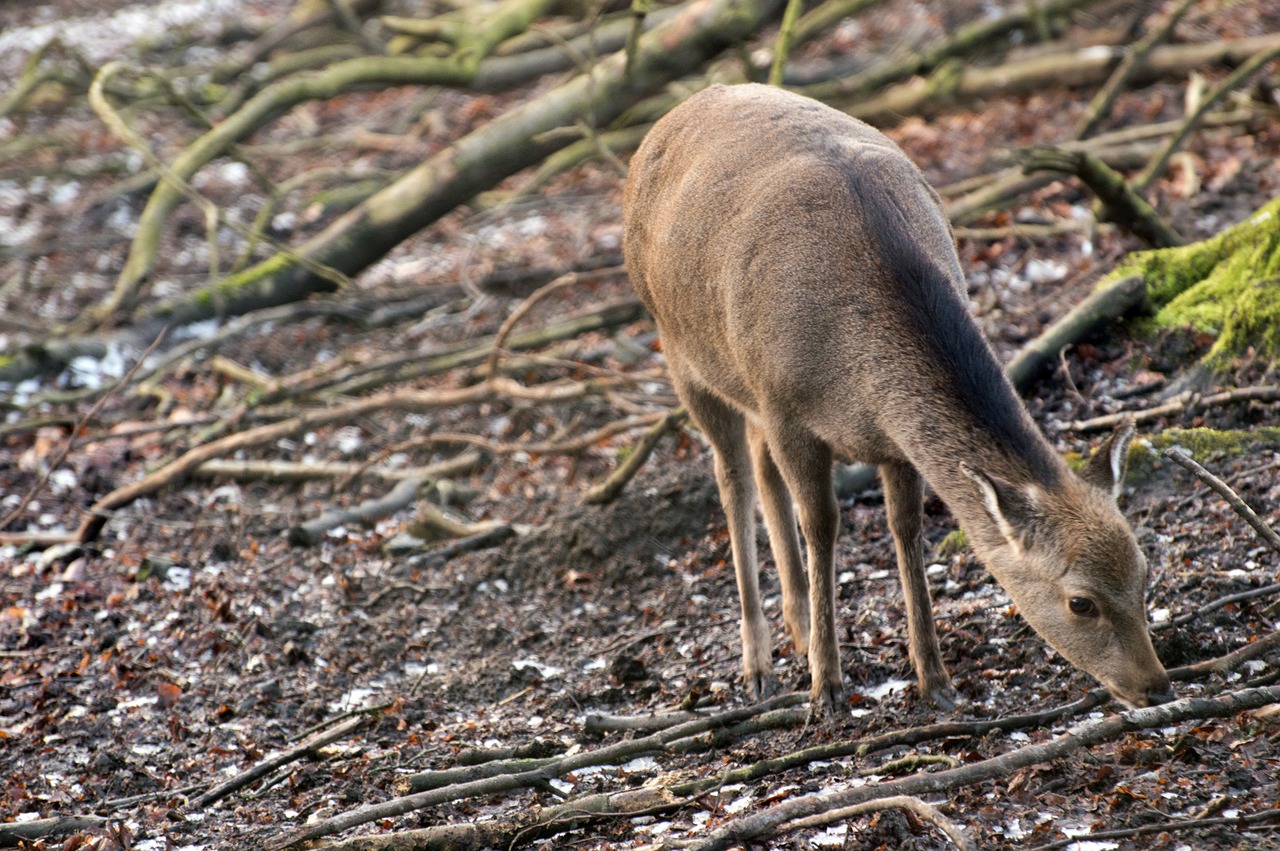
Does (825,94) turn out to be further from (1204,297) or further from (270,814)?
(270,814)

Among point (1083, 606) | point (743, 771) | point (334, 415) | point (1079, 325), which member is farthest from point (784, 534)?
point (334, 415)

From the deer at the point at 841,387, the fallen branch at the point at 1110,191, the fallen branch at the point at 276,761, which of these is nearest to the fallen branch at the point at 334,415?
the deer at the point at 841,387

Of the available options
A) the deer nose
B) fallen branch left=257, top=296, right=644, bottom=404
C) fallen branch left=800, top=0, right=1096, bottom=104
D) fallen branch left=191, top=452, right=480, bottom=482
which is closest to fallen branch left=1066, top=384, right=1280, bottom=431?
the deer nose

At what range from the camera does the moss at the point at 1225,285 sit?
20.2 feet

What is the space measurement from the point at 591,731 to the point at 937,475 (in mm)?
1673

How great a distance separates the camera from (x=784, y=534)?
5.67m

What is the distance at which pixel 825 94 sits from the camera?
12.1 m

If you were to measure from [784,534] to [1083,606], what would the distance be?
5.55 ft

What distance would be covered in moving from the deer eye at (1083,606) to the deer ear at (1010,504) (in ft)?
0.74

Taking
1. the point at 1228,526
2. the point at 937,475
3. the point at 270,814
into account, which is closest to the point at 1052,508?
the point at 937,475

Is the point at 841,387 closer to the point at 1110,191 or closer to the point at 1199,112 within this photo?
the point at 1110,191

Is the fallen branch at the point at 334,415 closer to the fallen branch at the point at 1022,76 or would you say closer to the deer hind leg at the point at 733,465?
the deer hind leg at the point at 733,465

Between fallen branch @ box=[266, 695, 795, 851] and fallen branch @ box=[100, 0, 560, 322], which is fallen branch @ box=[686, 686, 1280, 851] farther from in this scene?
fallen branch @ box=[100, 0, 560, 322]

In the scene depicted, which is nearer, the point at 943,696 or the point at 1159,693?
the point at 1159,693
